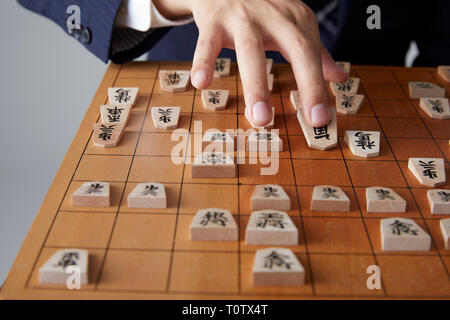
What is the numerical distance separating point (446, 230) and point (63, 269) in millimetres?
598

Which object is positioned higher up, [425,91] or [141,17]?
[141,17]

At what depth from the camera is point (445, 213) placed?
33.9 inches

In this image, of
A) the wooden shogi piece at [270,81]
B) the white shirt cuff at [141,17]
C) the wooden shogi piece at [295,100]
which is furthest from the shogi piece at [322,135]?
the white shirt cuff at [141,17]

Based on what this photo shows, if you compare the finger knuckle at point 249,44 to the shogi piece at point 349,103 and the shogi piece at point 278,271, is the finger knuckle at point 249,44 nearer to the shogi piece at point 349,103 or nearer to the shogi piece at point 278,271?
the shogi piece at point 349,103

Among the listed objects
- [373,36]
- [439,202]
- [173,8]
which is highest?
[173,8]

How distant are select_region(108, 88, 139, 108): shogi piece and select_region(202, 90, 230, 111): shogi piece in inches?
6.6

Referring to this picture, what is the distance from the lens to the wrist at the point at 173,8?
1.29 m

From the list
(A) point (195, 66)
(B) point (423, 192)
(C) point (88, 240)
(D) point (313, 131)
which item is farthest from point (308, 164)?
(C) point (88, 240)

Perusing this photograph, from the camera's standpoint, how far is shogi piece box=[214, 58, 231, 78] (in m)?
1.34

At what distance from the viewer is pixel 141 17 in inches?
52.9

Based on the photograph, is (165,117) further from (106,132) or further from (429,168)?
(429,168)

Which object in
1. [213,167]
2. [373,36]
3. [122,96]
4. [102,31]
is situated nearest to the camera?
[213,167]

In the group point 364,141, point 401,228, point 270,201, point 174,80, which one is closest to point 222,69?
point 174,80
